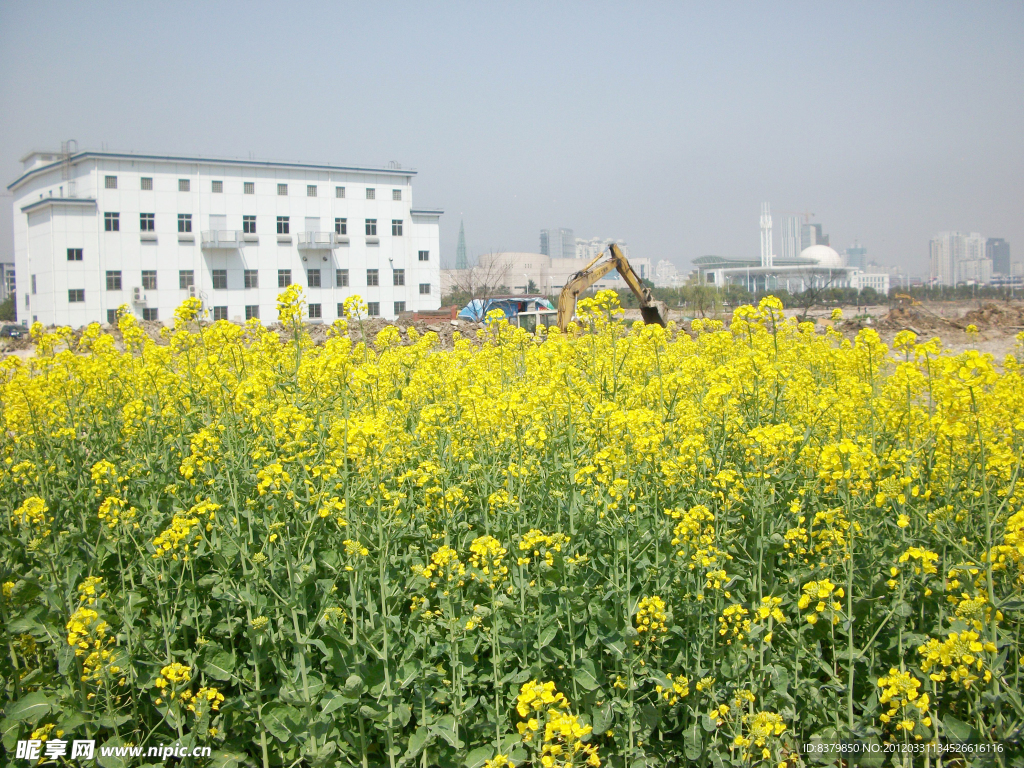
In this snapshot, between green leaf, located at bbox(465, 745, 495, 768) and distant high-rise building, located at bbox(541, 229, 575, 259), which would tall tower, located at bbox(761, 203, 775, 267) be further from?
green leaf, located at bbox(465, 745, 495, 768)

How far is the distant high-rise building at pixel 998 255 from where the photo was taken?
160363 mm

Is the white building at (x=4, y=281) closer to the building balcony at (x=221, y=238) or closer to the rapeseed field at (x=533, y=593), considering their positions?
the building balcony at (x=221, y=238)

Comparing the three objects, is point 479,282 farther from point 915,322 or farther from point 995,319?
point 995,319

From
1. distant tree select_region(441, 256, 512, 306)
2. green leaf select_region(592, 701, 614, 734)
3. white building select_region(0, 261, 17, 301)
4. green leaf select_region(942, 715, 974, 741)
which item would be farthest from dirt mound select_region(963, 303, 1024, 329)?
white building select_region(0, 261, 17, 301)

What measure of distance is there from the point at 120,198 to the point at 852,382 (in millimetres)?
49674

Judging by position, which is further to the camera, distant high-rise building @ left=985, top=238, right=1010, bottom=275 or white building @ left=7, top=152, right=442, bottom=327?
distant high-rise building @ left=985, top=238, right=1010, bottom=275

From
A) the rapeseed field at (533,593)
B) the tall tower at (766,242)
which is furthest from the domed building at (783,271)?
the rapeseed field at (533,593)

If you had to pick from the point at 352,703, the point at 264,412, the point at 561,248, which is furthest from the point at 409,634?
Answer: the point at 561,248

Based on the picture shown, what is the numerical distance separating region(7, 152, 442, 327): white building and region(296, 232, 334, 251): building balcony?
0.24ft

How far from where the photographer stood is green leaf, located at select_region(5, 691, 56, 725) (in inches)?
133

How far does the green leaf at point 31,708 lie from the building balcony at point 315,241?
4902 cm

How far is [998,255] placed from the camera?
170 metres

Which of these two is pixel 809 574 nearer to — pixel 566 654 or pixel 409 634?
pixel 566 654

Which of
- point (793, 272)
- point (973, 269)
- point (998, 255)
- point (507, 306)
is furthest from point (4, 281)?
point (998, 255)
